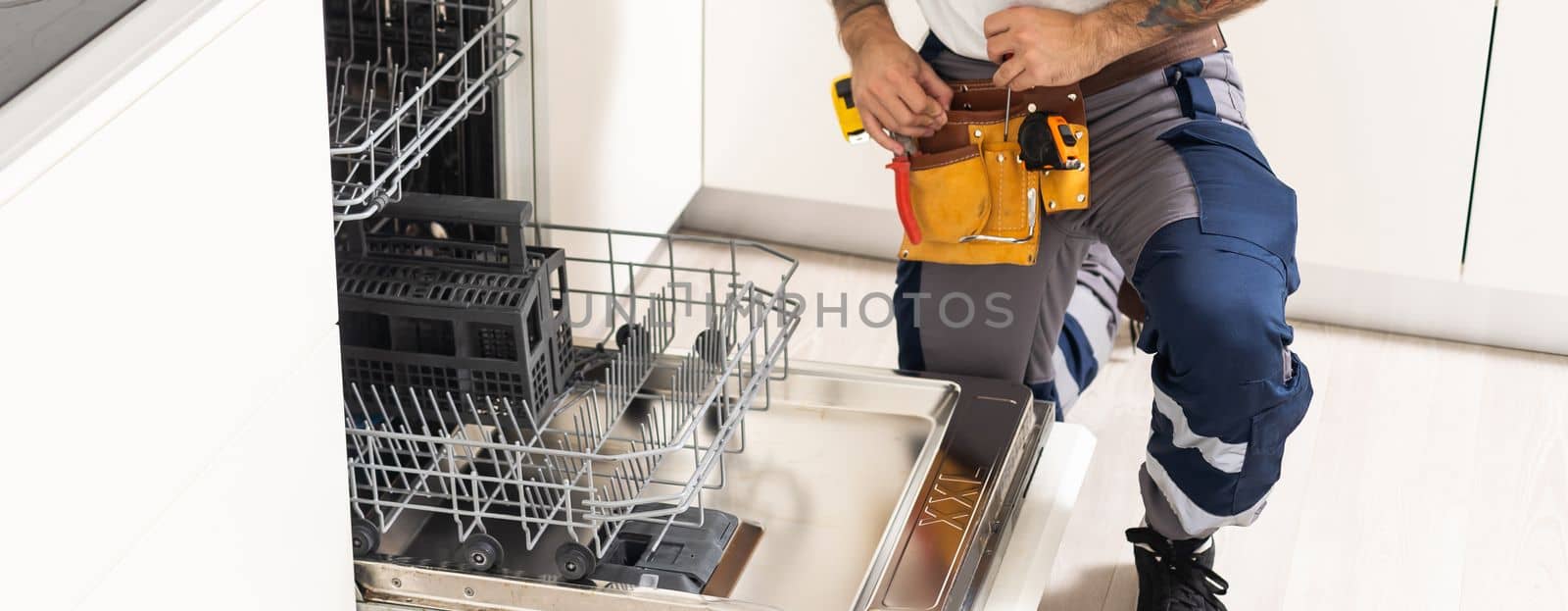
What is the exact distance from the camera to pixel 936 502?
1.50 m

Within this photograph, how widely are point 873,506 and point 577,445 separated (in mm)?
287

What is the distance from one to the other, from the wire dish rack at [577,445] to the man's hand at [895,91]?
0.24m

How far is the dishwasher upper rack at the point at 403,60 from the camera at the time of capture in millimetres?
1495

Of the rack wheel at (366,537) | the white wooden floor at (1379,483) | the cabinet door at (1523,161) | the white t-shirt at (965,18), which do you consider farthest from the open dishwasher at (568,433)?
the cabinet door at (1523,161)

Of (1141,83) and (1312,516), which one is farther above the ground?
(1141,83)

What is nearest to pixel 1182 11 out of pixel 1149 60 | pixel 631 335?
pixel 1149 60

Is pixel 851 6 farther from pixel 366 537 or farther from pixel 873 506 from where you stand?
pixel 366 537

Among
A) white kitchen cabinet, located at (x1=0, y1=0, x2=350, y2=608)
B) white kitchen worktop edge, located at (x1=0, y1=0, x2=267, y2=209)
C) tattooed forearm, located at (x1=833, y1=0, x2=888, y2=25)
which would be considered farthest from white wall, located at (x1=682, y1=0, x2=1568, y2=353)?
white kitchen worktop edge, located at (x1=0, y1=0, x2=267, y2=209)

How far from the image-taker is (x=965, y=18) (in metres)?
1.75

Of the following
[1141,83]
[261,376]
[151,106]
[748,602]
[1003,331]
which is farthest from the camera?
[1003,331]

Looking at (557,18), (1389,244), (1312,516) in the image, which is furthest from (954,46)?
(1389,244)

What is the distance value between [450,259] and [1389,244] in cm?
135

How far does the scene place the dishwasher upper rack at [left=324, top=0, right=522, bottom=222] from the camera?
4.91 feet

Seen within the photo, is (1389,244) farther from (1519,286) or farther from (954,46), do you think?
(954,46)
